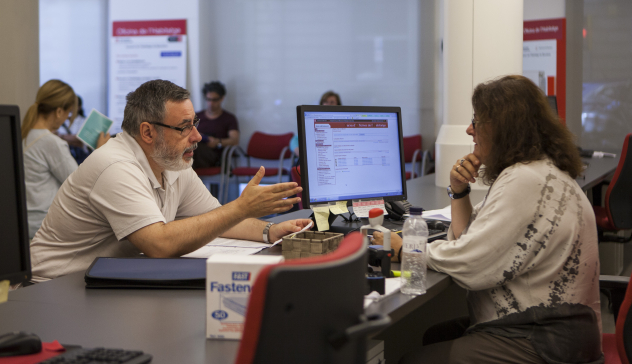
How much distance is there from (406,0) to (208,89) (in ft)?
8.33

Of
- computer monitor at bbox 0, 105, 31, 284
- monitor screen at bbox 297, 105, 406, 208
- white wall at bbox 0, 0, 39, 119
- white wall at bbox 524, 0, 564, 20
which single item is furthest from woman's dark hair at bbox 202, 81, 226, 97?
computer monitor at bbox 0, 105, 31, 284

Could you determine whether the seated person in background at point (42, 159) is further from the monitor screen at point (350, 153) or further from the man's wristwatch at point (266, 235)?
the monitor screen at point (350, 153)

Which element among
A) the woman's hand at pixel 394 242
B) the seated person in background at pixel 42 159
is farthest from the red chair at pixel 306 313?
the seated person in background at pixel 42 159

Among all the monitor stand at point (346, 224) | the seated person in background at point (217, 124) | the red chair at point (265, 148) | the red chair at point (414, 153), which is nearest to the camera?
the monitor stand at point (346, 224)

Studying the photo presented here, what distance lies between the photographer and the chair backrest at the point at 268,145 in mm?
6547

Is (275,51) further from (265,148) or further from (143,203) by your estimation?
(143,203)

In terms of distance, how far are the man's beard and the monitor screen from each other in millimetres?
429

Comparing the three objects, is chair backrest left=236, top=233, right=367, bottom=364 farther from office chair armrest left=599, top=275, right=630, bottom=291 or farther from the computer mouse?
office chair armrest left=599, top=275, right=630, bottom=291

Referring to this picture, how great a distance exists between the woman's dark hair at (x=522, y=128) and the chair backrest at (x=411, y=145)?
4.55m

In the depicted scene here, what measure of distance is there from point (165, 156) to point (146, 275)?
605 millimetres

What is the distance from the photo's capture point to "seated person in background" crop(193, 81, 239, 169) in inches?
252

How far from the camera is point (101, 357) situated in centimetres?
87

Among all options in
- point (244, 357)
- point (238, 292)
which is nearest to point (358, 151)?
point (238, 292)

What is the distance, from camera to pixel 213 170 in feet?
20.5
